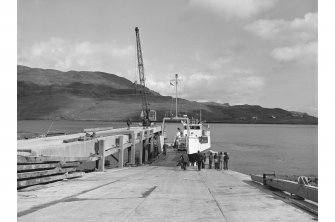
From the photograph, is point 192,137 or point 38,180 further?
point 192,137

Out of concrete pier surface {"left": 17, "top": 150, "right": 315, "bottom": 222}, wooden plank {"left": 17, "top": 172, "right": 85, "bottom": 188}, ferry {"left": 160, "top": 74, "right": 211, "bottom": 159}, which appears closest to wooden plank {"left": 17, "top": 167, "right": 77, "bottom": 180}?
wooden plank {"left": 17, "top": 172, "right": 85, "bottom": 188}

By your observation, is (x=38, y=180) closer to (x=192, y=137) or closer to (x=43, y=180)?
(x=43, y=180)

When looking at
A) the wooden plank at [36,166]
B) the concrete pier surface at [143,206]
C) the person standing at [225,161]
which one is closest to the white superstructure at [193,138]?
the person standing at [225,161]

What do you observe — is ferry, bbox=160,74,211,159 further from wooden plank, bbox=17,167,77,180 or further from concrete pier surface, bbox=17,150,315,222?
concrete pier surface, bbox=17,150,315,222

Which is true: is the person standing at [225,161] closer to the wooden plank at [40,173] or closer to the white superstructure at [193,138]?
the white superstructure at [193,138]

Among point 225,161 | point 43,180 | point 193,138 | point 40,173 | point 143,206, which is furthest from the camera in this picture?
point 193,138

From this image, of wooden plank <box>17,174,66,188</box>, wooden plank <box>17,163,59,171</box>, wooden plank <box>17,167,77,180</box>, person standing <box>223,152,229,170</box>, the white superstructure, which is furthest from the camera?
the white superstructure

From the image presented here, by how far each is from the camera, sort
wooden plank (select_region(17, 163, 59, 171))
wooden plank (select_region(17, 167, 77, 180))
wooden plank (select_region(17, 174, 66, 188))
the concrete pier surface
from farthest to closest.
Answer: wooden plank (select_region(17, 163, 59, 171)) < wooden plank (select_region(17, 167, 77, 180)) < wooden plank (select_region(17, 174, 66, 188)) < the concrete pier surface

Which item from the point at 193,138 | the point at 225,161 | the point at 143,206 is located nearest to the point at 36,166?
the point at 143,206

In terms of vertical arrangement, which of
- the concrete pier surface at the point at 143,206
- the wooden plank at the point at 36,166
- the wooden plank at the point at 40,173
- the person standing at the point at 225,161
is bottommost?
the person standing at the point at 225,161
